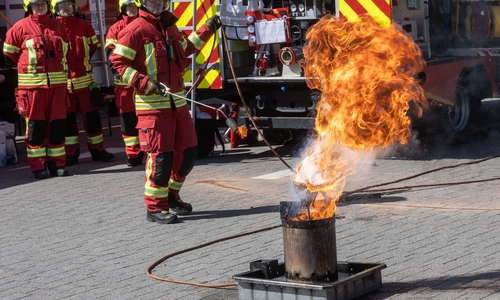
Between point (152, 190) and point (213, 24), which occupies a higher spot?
point (213, 24)

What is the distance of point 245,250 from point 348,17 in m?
4.35

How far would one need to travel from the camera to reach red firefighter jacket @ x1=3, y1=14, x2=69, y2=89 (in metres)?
10.9

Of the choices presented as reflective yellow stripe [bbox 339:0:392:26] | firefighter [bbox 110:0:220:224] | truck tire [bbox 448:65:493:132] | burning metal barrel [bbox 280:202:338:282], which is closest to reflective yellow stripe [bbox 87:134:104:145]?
reflective yellow stripe [bbox 339:0:392:26]

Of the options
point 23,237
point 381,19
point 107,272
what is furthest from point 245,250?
point 381,19

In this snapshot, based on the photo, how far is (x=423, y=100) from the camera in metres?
11.1

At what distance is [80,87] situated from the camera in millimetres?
12031

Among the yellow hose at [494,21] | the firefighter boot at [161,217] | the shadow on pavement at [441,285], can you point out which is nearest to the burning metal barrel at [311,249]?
the shadow on pavement at [441,285]

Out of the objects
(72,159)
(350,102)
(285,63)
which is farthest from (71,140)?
(350,102)

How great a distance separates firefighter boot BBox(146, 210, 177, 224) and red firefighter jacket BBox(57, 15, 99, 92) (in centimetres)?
424

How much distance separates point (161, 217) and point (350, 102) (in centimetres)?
243

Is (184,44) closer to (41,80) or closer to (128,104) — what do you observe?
(41,80)

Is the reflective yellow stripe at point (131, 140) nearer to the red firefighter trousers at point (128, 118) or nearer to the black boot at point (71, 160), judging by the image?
the red firefighter trousers at point (128, 118)

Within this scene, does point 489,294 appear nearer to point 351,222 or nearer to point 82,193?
point 351,222

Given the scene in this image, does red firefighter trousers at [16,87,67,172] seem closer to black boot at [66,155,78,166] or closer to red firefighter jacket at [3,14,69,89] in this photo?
red firefighter jacket at [3,14,69,89]
